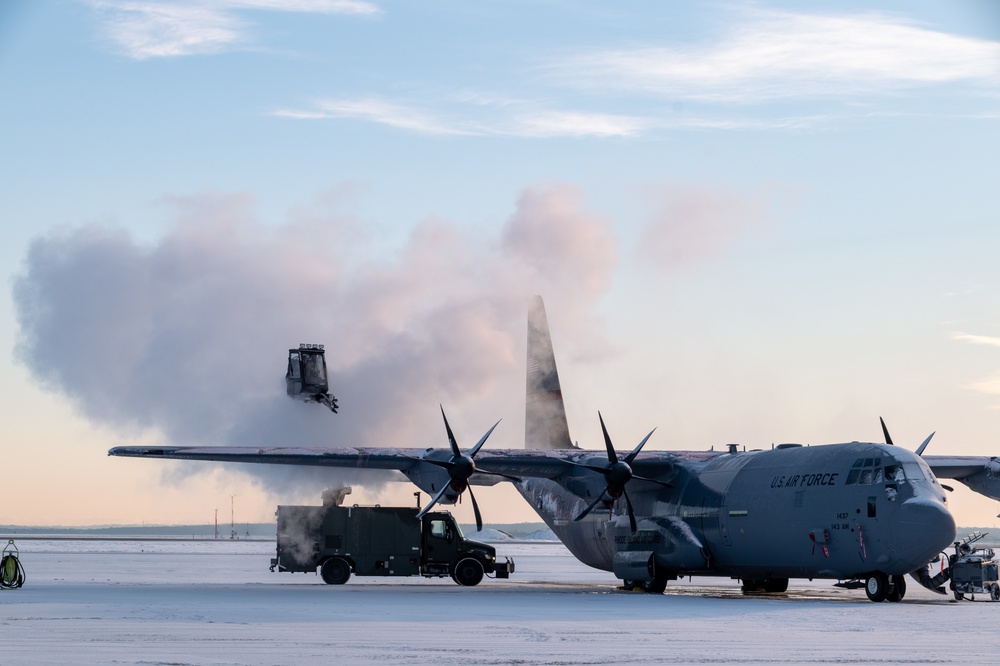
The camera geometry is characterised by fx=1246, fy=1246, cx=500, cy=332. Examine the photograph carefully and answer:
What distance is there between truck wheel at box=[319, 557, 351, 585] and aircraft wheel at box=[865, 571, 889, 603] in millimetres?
15860

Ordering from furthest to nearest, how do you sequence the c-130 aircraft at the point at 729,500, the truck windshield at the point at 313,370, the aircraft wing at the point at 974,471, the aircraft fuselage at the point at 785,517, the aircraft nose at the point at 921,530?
the truck windshield at the point at 313,370, the aircraft wing at the point at 974,471, the c-130 aircraft at the point at 729,500, the aircraft fuselage at the point at 785,517, the aircraft nose at the point at 921,530

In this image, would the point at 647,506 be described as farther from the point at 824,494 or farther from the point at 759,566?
the point at 824,494

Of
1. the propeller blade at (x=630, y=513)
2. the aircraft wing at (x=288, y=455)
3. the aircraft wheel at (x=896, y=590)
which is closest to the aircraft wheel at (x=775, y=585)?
the propeller blade at (x=630, y=513)

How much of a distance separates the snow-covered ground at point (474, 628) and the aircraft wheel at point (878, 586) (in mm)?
444

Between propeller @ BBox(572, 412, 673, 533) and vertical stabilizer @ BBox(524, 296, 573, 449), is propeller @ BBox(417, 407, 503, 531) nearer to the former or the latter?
propeller @ BBox(572, 412, 673, 533)

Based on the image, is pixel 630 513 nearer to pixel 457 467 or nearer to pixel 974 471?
pixel 457 467

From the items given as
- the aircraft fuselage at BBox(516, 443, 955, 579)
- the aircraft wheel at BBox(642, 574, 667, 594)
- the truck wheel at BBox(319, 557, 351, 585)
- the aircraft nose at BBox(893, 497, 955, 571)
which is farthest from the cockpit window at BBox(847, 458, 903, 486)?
the truck wheel at BBox(319, 557, 351, 585)

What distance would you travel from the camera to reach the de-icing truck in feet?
124

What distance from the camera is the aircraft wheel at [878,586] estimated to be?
95.5 ft

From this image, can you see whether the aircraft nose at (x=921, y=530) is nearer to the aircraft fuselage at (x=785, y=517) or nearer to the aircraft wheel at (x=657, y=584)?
the aircraft fuselage at (x=785, y=517)

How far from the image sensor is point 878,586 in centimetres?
2925

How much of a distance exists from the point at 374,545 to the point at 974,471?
60.9 feet

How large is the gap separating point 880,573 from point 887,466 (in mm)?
2518

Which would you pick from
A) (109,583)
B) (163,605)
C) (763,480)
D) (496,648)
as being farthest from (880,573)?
(109,583)
